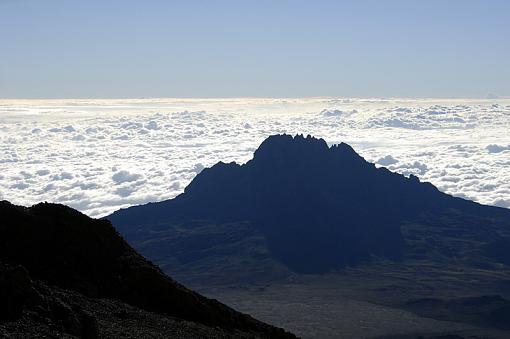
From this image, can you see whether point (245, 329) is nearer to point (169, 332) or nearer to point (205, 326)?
point (205, 326)

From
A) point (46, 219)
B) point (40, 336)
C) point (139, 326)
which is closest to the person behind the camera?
point (40, 336)

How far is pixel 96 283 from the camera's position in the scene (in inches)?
3792

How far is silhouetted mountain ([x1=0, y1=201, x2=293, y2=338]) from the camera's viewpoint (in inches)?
3147

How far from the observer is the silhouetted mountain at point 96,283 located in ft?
262

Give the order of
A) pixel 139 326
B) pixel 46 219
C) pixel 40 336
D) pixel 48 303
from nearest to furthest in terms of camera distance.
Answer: pixel 40 336 → pixel 48 303 → pixel 139 326 → pixel 46 219

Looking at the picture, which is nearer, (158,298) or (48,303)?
(48,303)

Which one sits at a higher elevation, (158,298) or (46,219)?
(46,219)

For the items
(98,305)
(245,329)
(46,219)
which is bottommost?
(245,329)

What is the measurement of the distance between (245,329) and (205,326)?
10.6m

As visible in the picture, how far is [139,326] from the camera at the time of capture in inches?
3391

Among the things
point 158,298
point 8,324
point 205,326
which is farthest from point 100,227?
point 8,324

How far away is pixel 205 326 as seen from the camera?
95750 millimetres

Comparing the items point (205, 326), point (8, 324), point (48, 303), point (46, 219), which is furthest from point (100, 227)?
point (8, 324)

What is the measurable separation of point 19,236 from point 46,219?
5873 mm
